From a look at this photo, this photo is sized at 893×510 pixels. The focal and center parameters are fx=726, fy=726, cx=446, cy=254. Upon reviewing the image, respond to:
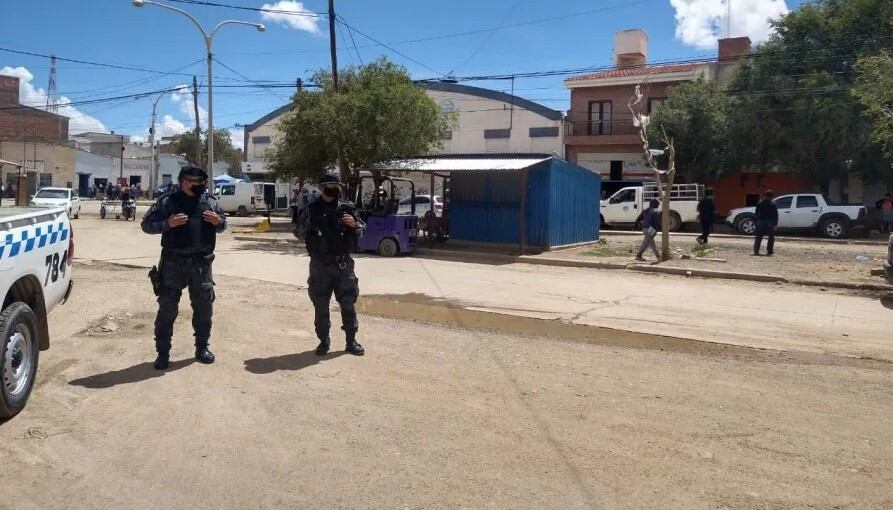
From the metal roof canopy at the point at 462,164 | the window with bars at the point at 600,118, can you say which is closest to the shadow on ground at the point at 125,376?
the metal roof canopy at the point at 462,164

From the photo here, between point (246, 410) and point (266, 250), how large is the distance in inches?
570

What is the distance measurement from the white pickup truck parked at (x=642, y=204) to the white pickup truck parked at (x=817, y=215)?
6.83ft

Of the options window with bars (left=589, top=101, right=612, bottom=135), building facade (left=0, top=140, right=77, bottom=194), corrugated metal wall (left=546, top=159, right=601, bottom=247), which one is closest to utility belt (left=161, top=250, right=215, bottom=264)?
corrugated metal wall (left=546, top=159, right=601, bottom=247)

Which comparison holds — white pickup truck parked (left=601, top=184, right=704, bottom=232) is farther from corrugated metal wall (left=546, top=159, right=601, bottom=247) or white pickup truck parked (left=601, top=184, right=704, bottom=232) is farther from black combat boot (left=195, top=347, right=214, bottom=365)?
black combat boot (left=195, top=347, right=214, bottom=365)

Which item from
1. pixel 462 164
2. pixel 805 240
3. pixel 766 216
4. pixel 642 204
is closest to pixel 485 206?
pixel 462 164

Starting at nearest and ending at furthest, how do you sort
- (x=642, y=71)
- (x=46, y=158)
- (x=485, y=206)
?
(x=485, y=206)
(x=642, y=71)
(x=46, y=158)

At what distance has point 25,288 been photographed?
5.14m

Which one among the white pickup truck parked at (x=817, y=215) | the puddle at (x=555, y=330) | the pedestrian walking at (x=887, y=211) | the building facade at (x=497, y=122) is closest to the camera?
the puddle at (x=555, y=330)

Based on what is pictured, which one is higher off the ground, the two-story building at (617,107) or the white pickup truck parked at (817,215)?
the two-story building at (617,107)

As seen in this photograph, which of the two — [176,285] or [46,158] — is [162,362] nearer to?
[176,285]

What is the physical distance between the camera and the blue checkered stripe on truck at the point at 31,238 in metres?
4.59

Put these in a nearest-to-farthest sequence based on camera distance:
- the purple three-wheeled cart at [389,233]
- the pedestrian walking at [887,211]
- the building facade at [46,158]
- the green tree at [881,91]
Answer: the green tree at [881,91], the purple three-wheeled cart at [389,233], the pedestrian walking at [887,211], the building facade at [46,158]

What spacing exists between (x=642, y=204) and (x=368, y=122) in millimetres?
12047

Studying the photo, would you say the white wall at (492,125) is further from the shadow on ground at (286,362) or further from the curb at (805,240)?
the shadow on ground at (286,362)
